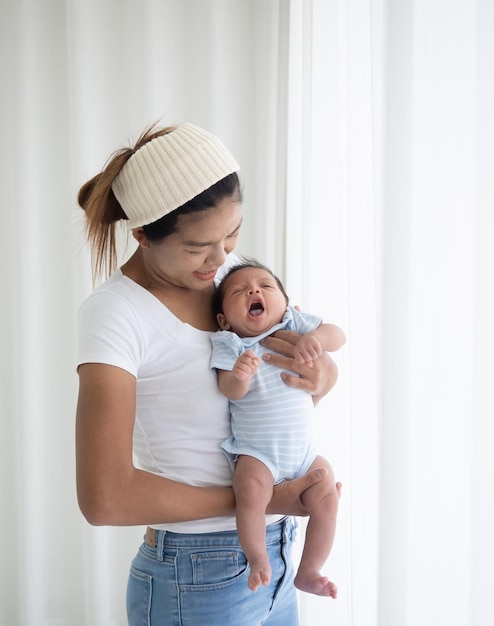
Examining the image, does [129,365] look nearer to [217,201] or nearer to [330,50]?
[217,201]

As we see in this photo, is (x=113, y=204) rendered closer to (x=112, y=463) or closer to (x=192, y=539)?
(x=112, y=463)

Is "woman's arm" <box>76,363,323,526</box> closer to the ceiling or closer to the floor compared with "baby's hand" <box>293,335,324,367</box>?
closer to the floor

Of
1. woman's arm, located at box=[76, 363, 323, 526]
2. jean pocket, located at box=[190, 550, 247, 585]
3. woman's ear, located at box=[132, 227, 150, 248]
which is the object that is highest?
woman's ear, located at box=[132, 227, 150, 248]

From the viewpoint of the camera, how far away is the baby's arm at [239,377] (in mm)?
1271

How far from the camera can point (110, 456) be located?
1.16 m

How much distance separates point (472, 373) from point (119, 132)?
5.98 ft

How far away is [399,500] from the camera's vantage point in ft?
5.78

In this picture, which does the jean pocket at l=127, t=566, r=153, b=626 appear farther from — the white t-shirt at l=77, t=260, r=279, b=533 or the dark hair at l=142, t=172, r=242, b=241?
the dark hair at l=142, t=172, r=242, b=241

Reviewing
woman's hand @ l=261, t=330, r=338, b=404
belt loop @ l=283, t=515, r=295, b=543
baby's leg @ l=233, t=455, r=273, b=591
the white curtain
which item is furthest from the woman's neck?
the white curtain

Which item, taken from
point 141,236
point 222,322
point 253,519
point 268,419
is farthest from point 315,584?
point 141,236

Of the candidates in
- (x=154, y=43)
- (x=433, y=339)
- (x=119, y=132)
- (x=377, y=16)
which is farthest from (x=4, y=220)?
(x=433, y=339)

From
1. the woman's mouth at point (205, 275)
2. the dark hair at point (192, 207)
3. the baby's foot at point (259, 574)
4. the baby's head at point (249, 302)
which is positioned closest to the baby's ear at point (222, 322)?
the baby's head at point (249, 302)

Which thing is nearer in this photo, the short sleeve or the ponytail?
the short sleeve

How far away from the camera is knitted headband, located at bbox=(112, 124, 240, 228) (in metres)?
1.24
